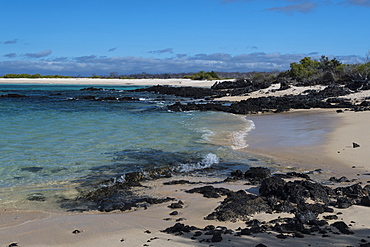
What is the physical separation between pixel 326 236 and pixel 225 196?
2250 mm

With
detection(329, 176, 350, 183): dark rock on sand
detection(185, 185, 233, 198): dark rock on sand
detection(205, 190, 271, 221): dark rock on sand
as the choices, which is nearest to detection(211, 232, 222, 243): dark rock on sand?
detection(205, 190, 271, 221): dark rock on sand

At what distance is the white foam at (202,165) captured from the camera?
347 inches

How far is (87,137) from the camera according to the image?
1377 cm

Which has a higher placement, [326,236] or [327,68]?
[327,68]

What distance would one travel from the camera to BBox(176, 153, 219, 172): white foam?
8820 mm

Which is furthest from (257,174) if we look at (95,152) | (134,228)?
(95,152)

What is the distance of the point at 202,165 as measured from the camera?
29.9ft

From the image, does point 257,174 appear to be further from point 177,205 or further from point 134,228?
point 134,228

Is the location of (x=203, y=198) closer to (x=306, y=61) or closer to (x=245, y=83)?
(x=245, y=83)

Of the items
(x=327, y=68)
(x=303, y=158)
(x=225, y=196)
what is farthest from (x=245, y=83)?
(x=225, y=196)

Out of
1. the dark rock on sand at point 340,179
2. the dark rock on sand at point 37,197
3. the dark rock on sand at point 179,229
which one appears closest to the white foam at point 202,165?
the dark rock on sand at point 340,179

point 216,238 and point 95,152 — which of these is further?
point 95,152

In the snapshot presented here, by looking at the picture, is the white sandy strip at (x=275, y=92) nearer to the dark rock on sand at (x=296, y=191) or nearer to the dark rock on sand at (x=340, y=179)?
the dark rock on sand at (x=340, y=179)

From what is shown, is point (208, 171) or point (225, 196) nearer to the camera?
point (225, 196)
